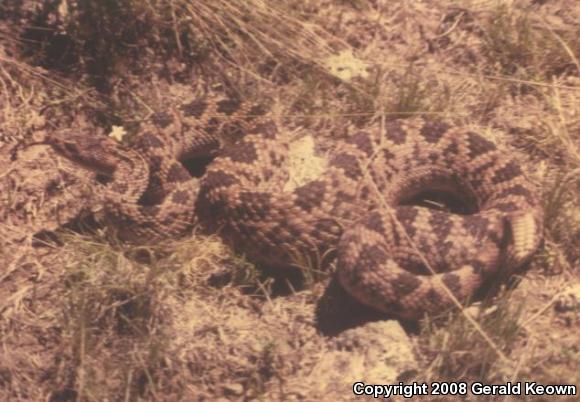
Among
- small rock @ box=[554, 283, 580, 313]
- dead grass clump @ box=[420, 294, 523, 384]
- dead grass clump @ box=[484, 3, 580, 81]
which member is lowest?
dead grass clump @ box=[420, 294, 523, 384]

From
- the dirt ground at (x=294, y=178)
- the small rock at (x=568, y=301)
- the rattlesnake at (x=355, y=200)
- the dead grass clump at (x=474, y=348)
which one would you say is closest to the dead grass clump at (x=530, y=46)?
the dirt ground at (x=294, y=178)

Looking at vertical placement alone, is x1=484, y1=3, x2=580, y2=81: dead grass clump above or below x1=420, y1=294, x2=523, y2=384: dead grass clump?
above

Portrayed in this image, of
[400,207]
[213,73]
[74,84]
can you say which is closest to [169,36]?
[213,73]

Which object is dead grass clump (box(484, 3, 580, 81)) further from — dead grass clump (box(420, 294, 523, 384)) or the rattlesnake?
dead grass clump (box(420, 294, 523, 384))

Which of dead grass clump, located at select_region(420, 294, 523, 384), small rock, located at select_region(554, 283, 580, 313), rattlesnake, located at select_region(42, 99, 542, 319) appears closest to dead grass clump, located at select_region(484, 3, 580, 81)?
rattlesnake, located at select_region(42, 99, 542, 319)

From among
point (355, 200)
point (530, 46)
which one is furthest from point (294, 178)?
point (530, 46)

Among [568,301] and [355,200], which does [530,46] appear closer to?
[355,200]
